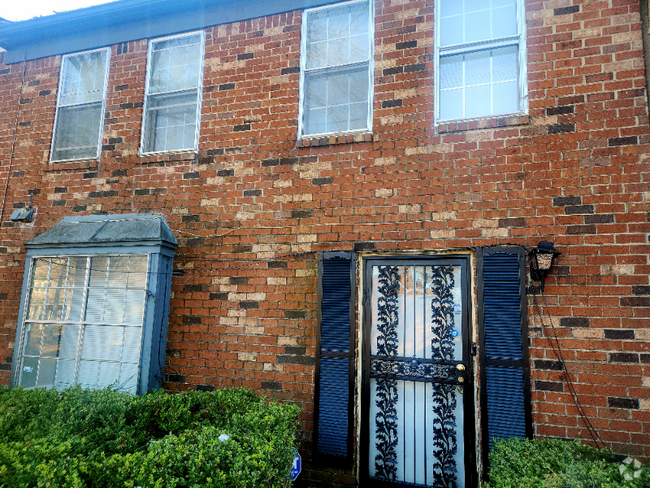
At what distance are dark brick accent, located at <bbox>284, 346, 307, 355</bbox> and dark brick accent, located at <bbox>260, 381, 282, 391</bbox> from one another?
1.13ft

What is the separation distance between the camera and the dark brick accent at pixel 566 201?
11.8ft

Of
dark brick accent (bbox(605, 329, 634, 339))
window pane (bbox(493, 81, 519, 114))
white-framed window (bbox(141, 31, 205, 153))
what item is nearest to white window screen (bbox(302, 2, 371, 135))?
window pane (bbox(493, 81, 519, 114))

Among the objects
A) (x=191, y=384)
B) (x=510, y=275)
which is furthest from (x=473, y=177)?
(x=191, y=384)

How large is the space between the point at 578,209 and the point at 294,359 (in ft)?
10.1

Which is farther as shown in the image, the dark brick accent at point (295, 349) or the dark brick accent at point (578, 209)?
the dark brick accent at point (295, 349)

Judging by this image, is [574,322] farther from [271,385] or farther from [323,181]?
[271,385]

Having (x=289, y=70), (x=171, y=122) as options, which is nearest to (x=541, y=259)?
(x=289, y=70)

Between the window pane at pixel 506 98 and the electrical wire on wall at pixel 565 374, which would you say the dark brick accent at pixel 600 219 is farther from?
the window pane at pixel 506 98

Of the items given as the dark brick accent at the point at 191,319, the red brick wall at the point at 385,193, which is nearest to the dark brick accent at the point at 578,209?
the red brick wall at the point at 385,193

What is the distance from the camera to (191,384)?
14.6 ft

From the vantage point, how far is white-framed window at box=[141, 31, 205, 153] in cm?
512

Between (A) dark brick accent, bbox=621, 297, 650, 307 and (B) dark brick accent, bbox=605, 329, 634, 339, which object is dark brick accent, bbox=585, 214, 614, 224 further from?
A: (B) dark brick accent, bbox=605, 329, 634, 339

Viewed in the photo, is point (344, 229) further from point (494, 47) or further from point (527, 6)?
point (527, 6)

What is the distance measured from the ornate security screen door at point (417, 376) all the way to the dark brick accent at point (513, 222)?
49 cm
